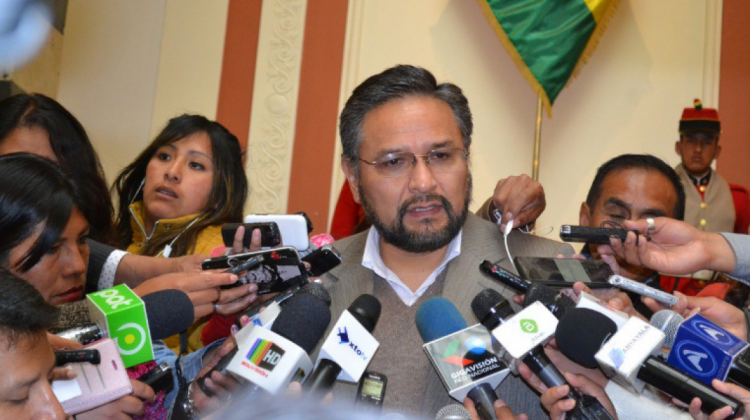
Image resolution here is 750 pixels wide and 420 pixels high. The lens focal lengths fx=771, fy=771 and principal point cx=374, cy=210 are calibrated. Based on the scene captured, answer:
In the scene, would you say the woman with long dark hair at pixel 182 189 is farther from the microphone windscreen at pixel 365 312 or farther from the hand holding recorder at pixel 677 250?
the hand holding recorder at pixel 677 250

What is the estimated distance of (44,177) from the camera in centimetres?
214

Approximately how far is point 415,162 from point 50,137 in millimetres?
1472

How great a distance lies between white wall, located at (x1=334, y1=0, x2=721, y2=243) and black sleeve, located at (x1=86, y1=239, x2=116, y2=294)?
9.65 ft

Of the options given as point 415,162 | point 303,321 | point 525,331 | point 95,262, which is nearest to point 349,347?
point 303,321

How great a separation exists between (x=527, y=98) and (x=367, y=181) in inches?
123

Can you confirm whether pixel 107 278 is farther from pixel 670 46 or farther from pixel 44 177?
pixel 670 46

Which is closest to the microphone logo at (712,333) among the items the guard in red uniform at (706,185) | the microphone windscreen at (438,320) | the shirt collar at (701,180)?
the microphone windscreen at (438,320)

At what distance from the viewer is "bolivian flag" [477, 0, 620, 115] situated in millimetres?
5062

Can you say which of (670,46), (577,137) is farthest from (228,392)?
(670,46)

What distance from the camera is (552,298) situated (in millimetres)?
1683

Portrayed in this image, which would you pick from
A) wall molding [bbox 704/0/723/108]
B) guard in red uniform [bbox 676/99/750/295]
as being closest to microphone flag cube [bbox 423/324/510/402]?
guard in red uniform [bbox 676/99/750/295]

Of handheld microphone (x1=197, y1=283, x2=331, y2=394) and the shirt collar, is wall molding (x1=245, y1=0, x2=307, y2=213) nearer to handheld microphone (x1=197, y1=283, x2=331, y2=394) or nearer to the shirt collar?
the shirt collar

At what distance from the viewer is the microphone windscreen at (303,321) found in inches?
65.1

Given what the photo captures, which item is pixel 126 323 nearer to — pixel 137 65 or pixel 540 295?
pixel 540 295
